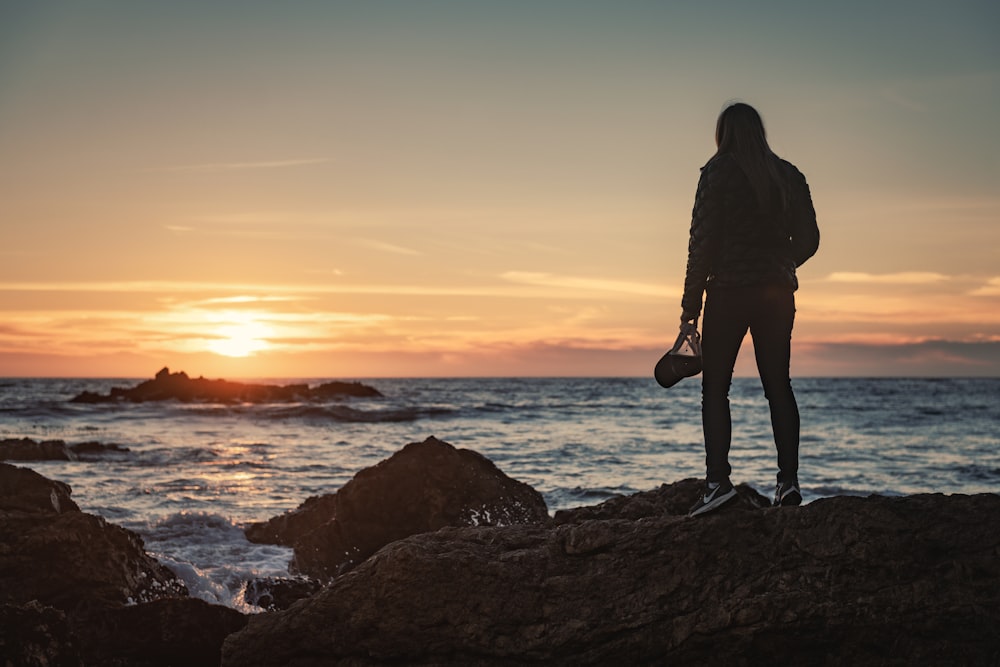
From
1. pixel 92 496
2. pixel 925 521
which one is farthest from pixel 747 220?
pixel 92 496

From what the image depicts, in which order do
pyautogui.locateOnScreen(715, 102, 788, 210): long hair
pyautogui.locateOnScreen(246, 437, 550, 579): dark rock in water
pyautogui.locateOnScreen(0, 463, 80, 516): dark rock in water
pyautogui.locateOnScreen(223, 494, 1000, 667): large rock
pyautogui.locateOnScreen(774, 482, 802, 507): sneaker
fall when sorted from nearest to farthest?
pyautogui.locateOnScreen(223, 494, 1000, 667): large rock
pyautogui.locateOnScreen(715, 102, 788, 210): long hair
pyautogui.locateOnScreen(774, 482, 802, 507): sneaker
pyautogui.locateOnScreen(0, 463, 80, 516): dark rock in water
pyautogui.locateOnScreen(246, 437, 550, 579): dark rock in water

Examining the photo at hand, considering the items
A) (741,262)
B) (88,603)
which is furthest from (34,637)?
(741,262)

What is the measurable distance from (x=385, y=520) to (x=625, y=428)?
22362 mm

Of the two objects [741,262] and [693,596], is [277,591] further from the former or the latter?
[741,262]

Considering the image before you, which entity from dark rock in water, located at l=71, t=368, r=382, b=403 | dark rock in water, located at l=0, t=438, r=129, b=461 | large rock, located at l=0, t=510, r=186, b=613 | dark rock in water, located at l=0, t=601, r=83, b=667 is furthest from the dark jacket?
dark rock in water, located at l=71, t=368, r=382, b=403

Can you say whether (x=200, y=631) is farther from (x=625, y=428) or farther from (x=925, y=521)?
(x=625, y=428)

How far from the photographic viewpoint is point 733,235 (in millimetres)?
5012

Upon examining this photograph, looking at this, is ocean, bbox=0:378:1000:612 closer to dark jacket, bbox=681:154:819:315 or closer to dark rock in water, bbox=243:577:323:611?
dark rock in water, bbox=243:577:323:611

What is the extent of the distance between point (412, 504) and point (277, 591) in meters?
1.57

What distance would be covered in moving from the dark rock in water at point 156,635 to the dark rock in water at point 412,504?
2869 millimetres

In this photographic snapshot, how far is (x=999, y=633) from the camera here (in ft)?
14.3

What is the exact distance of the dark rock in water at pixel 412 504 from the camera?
29.9 ft

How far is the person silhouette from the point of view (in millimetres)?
4973

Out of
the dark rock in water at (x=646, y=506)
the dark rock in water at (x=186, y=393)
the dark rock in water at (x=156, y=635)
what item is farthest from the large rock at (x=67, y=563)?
the dark rock in water at (x=186, y=393)
